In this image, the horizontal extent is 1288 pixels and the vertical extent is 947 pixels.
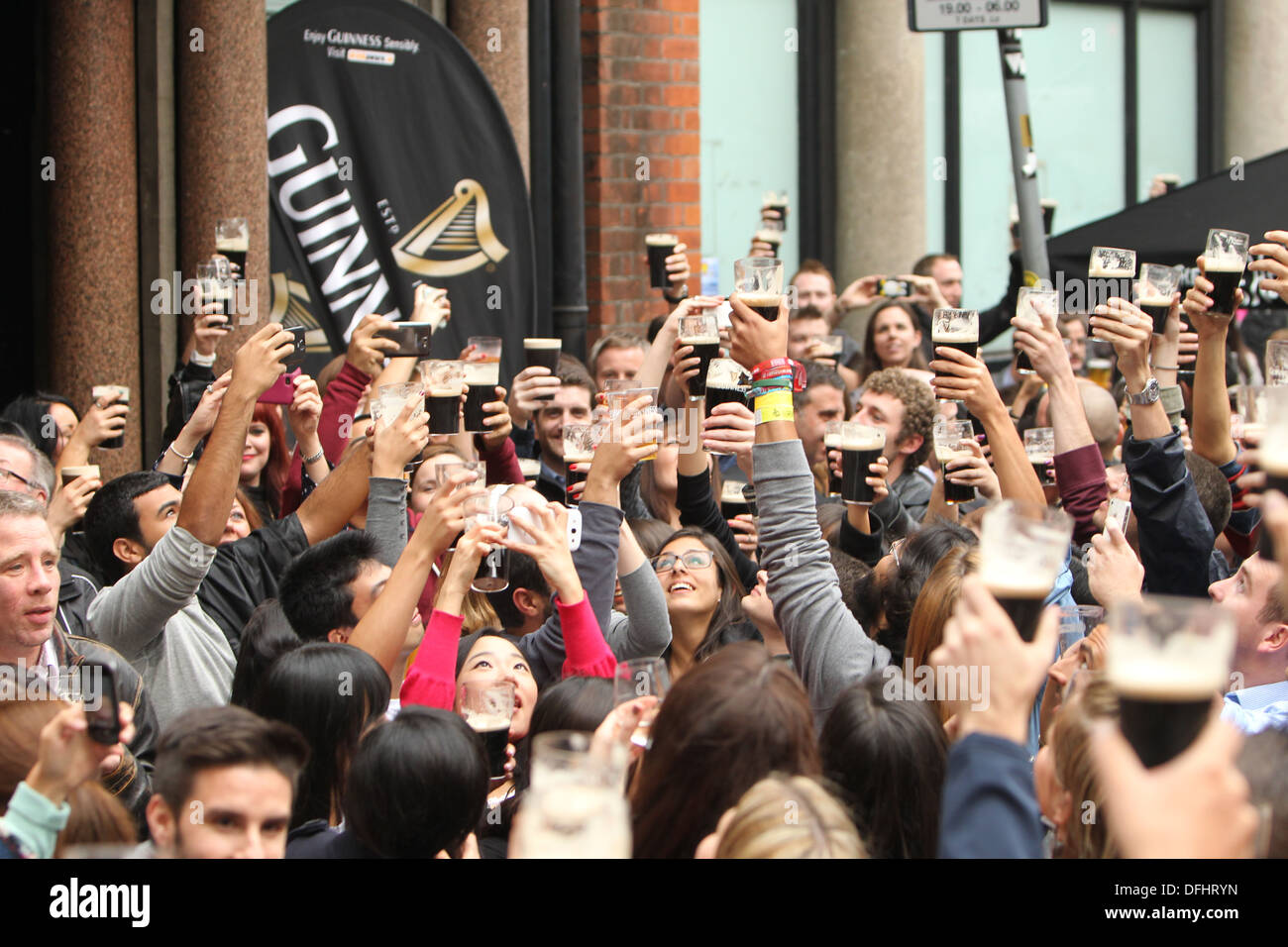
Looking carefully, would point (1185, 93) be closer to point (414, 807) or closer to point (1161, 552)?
point (1161, 552)

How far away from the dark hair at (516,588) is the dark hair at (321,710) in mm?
1583

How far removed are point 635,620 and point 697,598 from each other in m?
0.54

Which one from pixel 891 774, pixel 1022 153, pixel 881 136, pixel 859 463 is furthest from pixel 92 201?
pixel 881 136

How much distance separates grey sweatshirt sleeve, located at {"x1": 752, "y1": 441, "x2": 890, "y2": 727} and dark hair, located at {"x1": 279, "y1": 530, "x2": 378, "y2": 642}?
130 cm

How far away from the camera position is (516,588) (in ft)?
16.7

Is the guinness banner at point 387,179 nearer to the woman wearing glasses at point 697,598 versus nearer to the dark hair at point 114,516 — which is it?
the dark hair at point 114,516

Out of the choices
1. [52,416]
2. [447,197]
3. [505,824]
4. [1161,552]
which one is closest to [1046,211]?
[447,197]

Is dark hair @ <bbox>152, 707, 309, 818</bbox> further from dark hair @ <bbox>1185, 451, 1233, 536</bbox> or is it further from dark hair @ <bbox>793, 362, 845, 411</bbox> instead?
dark hair @ <bbox>793, 362, 845, 411</bbox>

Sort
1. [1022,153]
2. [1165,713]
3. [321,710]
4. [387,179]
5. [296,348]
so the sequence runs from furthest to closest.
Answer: [387,179] < [1022,153] < [296,348] < [321,710] < [1165,713]

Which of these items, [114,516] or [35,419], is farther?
[35,419]

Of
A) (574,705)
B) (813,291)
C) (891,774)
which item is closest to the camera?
(891,774)

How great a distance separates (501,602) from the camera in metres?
5.13

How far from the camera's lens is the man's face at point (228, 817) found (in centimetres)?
267

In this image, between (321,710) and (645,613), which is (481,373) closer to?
(645,613)
